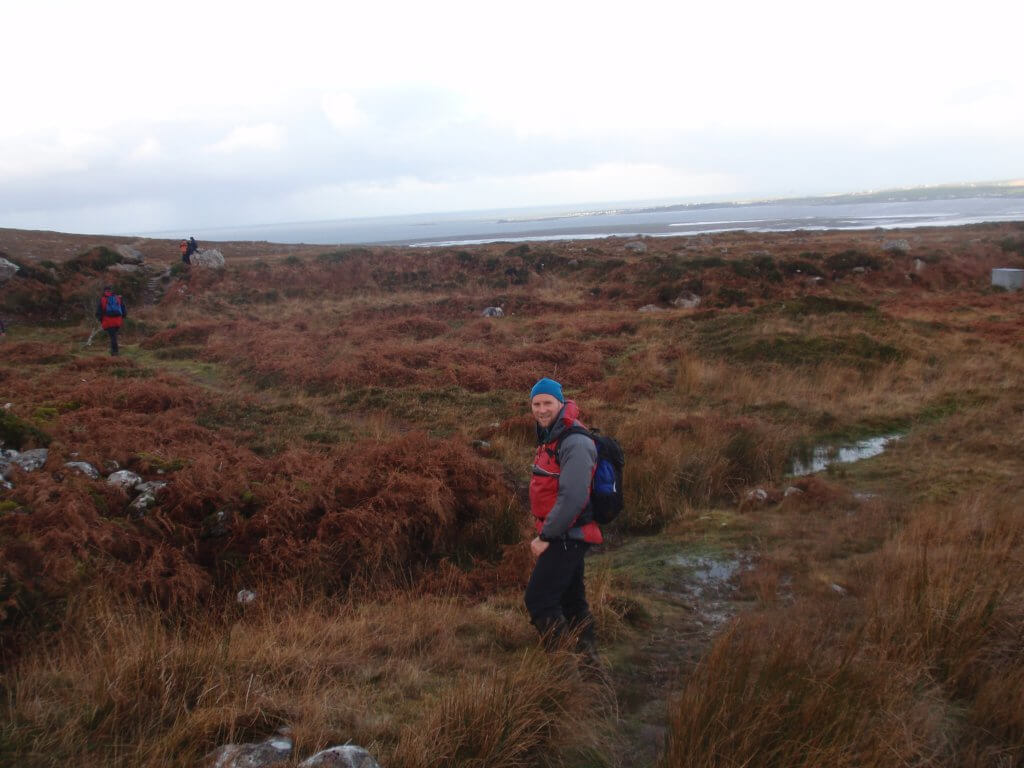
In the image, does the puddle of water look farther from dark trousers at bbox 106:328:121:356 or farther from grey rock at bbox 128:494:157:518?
dark trousers at bbox 106:328:121:356

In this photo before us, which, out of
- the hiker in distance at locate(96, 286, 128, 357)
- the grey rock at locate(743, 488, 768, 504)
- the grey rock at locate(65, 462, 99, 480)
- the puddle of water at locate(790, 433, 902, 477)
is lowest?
the puddle of water at locate(790, 433, 902, 477)

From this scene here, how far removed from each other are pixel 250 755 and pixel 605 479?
2.22 metres

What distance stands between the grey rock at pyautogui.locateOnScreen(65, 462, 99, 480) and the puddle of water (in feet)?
27.1

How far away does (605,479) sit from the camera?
3.90 metres

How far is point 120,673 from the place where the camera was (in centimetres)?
341

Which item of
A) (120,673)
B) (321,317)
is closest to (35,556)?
(120,673)

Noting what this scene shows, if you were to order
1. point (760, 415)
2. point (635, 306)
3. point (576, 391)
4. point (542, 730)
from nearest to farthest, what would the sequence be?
point (542, 730)
point (760, 415)
point (576, 391)
point (635, 306)

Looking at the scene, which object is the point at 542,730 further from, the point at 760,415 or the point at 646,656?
the point at 760,415

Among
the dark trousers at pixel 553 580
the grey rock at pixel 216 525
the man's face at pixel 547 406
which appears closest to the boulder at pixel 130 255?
the grey rock at pixel 216 525

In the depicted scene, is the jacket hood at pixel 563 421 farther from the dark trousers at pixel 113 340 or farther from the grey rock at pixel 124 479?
the dark trousers at pixel 113 340

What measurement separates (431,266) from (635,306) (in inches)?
529

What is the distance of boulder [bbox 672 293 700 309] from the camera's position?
23875mm

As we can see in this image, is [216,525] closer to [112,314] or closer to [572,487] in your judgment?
[572,487]

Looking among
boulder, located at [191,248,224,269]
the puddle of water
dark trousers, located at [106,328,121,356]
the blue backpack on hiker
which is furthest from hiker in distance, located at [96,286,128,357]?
the blue backpack on hiker
